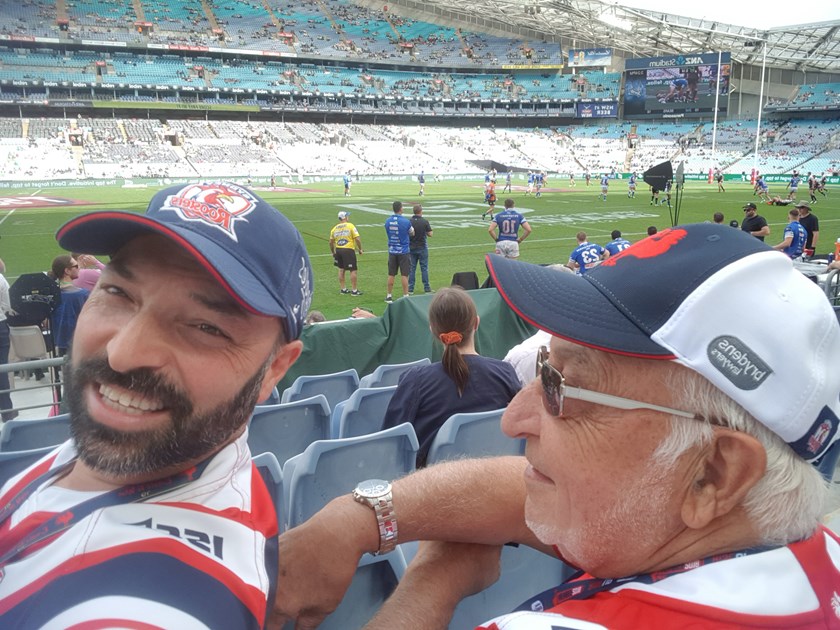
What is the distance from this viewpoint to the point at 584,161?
2640 inches

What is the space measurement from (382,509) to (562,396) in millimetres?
530

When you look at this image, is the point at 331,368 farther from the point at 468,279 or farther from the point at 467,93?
the point at 467,93

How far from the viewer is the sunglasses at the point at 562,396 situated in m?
1.15

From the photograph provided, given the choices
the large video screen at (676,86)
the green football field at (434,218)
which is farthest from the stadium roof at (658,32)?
the green football field at (434,218)

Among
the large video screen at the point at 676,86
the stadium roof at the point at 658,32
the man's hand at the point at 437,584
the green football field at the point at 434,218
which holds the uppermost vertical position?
the stadium roof at the point at 658,32

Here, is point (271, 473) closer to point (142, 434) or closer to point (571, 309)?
point (142, 434)

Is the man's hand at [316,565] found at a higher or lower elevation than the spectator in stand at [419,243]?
higher

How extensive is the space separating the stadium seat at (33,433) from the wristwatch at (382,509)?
9.55 ft

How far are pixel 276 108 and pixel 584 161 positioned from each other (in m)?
33.7

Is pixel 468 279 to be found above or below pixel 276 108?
below

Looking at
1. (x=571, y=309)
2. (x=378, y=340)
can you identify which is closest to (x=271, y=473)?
(x=571, y=309)

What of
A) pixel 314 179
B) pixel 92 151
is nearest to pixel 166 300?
pixel 314 179

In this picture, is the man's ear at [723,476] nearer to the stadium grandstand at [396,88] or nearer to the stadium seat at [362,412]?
the stadium seat at [362,412]

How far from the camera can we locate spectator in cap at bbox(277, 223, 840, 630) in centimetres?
100
